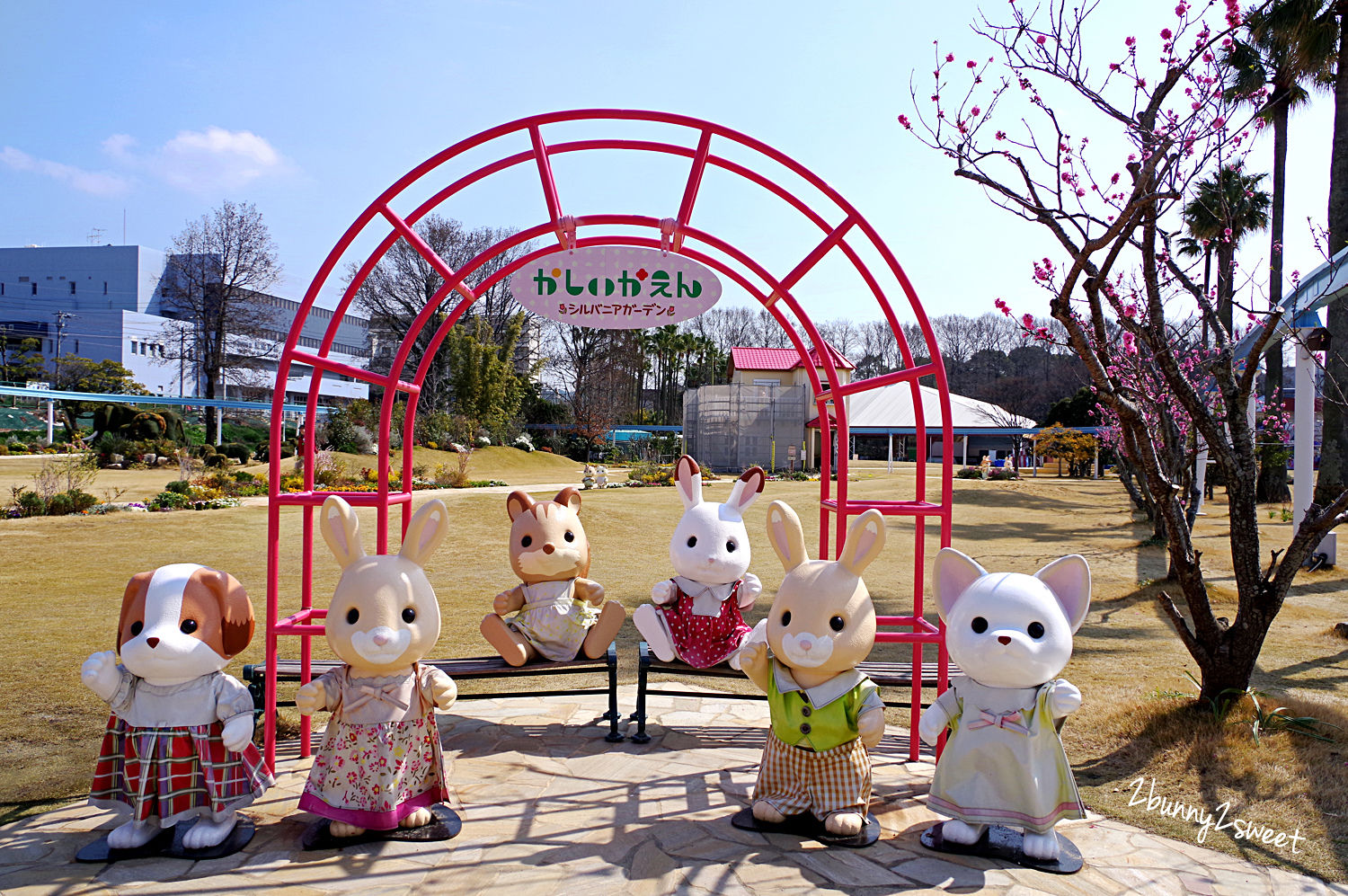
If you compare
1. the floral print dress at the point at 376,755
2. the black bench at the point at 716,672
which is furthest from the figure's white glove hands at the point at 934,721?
the floral print dress at the point at 376,755

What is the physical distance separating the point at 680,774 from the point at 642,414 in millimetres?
42877

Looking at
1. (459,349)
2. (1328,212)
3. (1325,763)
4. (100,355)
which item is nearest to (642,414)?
(459,349)

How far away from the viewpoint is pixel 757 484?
552 cm

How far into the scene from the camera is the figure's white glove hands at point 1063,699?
3.44 meters

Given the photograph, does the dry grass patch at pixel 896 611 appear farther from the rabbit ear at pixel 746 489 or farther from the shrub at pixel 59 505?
the rabbit ear at pixel 746 489

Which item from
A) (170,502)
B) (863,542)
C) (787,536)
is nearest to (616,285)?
(787,536)

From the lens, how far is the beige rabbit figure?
→ 3.61 metres

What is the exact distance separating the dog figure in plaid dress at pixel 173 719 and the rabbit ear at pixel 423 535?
0.76 meters

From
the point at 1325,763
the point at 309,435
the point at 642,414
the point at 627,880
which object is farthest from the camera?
the point at 642,414

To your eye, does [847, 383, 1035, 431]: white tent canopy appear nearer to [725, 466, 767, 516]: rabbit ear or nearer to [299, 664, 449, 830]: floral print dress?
[725, 466, 767, 516]: rabbit ear

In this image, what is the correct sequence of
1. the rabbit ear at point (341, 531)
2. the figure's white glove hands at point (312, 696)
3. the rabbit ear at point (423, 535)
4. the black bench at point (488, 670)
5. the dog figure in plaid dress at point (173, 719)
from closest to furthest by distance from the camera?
1. the dog figure in plaid dress at point (173, 719)
2. the figure's white glove hands at point (312, 696)
3. the rabbit ear at point (341, 531)
4. the rabbit ear at point (423, 535)
5. the black bench at point (488, 670)

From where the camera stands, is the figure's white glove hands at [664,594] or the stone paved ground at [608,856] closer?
the stone paved ground at [608,856]

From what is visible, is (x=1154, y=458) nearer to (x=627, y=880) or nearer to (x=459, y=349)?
(x=627, y=880)

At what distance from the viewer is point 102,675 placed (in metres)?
3.36
